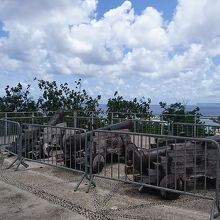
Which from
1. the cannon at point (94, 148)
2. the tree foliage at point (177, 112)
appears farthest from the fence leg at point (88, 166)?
the tree foliage at point (177, 112)

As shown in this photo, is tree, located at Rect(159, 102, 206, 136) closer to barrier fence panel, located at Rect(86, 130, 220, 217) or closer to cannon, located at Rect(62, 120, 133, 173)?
cannon, located at Rect(62, 120, 133, 173)

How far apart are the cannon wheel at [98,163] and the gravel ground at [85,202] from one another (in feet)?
0.96

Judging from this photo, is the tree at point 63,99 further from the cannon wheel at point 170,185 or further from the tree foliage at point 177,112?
the cannon wheel at point 170,185

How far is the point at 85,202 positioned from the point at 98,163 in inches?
77.4

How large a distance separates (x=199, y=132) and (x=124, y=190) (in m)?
4.61

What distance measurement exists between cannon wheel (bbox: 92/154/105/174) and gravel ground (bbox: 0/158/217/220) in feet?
0.96

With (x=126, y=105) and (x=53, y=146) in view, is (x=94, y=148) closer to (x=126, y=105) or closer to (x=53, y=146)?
(x=53, y=146)

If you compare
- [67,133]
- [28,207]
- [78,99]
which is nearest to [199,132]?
[67,133]

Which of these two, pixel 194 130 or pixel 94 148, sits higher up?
pixel 194 130

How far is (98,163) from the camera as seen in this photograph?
9.17m

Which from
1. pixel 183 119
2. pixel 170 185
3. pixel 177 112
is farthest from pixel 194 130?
pixel 177 112

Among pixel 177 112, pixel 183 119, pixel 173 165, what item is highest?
pixel 177 112

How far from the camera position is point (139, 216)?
21.0 ft

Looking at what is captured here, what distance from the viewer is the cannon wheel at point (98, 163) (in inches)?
359
